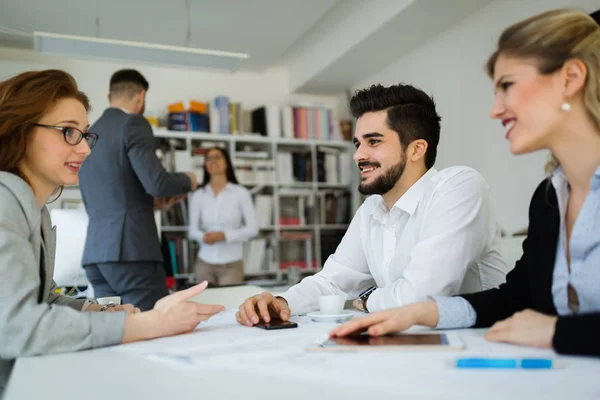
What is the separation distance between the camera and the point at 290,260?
5.53m

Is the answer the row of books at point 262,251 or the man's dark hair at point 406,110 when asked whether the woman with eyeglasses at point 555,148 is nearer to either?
the man's dark hair at point 406,110

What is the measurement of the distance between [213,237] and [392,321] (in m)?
3.23

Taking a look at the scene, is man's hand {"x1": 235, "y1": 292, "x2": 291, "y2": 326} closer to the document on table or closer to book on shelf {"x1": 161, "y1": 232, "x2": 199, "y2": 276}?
the document on table

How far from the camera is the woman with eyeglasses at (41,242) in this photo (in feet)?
3.22

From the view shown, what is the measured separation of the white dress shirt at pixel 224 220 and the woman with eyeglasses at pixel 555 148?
3.22 meters

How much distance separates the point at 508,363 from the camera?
2.53 feet

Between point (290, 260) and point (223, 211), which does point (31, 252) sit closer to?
point (223, 211)

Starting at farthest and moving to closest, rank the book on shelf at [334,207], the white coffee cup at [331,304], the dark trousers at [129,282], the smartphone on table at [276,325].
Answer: the book on shelf at [334,207], the dark trousers at [129,282], the white coffee cup at [331,304], the smartphone on table at [276,325]

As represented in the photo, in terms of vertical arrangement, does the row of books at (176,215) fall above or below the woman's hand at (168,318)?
above

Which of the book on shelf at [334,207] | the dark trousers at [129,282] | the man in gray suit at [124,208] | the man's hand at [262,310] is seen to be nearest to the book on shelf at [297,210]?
the book on shelf at [334,207]

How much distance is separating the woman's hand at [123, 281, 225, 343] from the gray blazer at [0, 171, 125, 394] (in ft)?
0.09

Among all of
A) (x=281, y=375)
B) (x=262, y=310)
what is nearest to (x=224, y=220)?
(x=262, y=310)

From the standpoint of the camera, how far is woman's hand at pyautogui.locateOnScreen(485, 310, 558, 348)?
0.88 metres

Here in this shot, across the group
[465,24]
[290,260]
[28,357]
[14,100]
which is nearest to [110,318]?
[28,357]
